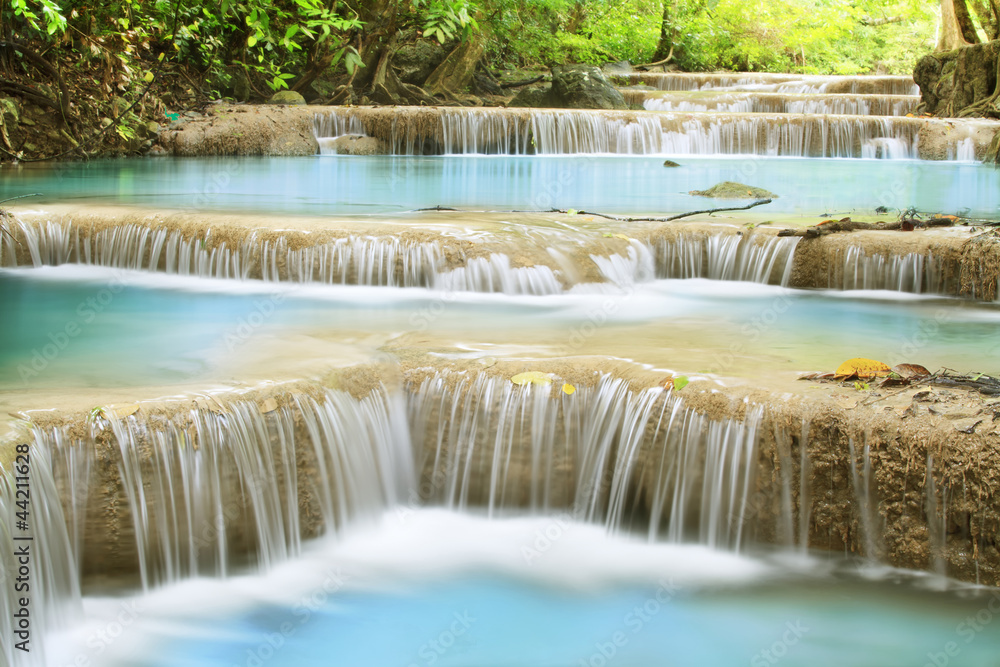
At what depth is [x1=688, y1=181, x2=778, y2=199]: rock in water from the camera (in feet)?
32.7

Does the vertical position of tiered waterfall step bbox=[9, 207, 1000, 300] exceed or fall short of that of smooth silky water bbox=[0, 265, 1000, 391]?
it exceeds it

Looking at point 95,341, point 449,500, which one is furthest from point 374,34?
point 449,500

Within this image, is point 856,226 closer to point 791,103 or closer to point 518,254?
point 518,254

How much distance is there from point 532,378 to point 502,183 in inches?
301

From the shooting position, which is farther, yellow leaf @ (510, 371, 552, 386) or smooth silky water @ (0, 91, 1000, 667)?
yellow leaf @ (510, 371, 552, 386)

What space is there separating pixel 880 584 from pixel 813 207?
20.2ft

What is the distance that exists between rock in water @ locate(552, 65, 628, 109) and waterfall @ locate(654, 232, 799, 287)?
1257 centimetres

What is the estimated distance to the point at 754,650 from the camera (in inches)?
128

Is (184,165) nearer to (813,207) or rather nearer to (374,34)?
(374,34)

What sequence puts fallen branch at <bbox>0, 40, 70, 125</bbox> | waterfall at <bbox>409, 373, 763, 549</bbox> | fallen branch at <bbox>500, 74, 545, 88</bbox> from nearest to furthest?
waterfall at <bbox>409, 373, 763, 549</bbox> < fallen branch at <bbox>0, 40, 70, 125</bbox> < fallen branch at <bbox>500, 74, 545, 88</bbox>

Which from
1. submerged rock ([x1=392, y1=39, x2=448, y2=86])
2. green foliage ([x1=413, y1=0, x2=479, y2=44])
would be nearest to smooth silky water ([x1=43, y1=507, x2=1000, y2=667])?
green foliage ([x1=413, y1=0, x2=479, y2=44])

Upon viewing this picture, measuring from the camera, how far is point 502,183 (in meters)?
11.6

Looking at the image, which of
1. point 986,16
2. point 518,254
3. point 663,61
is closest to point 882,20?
point 663,61

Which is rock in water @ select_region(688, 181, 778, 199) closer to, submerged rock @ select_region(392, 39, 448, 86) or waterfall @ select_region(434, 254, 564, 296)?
waterfall @ select_region(434, 254, 564, 296)
